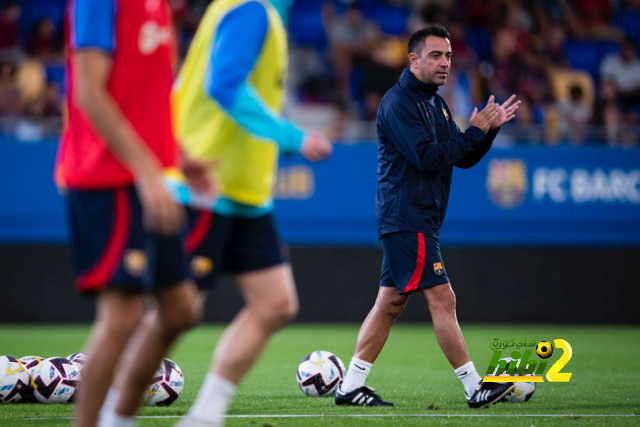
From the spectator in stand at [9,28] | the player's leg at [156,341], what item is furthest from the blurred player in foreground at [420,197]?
the spectator in stand at [9,28]

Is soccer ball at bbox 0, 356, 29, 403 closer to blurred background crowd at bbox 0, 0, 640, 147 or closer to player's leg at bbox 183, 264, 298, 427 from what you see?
player's leg at bbox 183, 264, 298, 427

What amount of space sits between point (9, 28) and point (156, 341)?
1245cm

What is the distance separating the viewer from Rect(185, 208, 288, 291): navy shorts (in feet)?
13.5

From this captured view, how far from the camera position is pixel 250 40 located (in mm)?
3996

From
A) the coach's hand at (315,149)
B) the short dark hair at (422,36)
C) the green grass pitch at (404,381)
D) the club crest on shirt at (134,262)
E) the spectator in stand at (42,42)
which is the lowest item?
the green grass pitch at (404,381)

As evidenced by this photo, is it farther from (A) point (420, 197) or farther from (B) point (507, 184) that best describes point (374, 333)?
(B) point (507, 184)

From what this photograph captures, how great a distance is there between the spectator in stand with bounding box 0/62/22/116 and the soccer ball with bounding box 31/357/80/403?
8.45 m

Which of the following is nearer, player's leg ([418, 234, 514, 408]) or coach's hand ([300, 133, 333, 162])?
coach's hand ([300, 133, 333, 162])

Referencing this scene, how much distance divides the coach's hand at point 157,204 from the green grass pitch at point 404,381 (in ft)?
7.02

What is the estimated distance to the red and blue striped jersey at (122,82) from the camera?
11.4ft

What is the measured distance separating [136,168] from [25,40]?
13.0 meters

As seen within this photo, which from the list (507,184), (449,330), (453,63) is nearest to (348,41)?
(453,63)

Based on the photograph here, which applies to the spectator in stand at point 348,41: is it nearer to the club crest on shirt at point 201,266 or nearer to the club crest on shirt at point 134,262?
the club crest on shirt at point 201,266

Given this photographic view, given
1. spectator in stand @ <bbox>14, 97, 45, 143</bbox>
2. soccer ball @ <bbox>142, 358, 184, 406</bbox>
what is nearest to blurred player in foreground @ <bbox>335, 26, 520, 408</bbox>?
soccer ball @ <bbox>142, 358, 184, 406</bbox>
